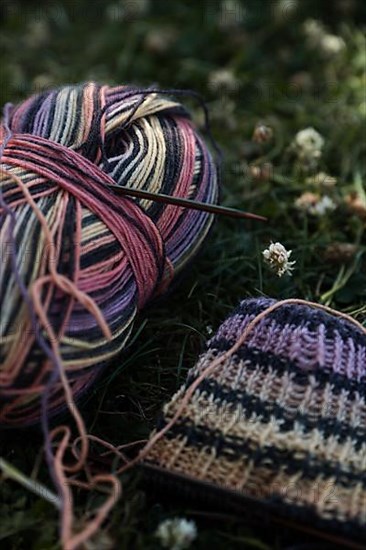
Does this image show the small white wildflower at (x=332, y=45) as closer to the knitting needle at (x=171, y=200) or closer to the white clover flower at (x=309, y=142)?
the white clover flower at (x=309, y=142)

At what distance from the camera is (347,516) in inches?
33.9

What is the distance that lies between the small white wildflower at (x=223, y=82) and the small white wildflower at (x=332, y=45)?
8.9 inches

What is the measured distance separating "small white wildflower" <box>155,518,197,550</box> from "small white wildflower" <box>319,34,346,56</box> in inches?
50.7

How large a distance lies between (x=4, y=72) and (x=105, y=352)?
1114 millimetres

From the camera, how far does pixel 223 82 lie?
1809mm

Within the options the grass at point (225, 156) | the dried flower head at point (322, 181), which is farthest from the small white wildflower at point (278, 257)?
the dried flower head at point (322, 181)

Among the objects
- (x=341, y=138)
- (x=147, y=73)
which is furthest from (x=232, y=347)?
(x=147, y=73)

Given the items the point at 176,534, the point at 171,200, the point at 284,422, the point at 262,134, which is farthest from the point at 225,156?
the point at 176,534

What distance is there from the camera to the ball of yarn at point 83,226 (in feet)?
3.03

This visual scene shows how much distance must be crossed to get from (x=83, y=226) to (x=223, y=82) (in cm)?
92

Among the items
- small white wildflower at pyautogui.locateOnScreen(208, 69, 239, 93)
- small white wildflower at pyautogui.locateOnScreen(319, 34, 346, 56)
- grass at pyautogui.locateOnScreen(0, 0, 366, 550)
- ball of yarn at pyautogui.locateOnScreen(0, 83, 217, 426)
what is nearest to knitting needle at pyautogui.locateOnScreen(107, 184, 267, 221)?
ball of yarn at pyautogui.locateOnScreen(0, 83, 217, 426)

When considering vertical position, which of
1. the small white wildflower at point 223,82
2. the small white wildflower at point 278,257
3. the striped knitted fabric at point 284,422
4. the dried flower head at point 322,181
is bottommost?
the striped knitted fabric at point 284,422

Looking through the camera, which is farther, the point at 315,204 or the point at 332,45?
the point at 332,45

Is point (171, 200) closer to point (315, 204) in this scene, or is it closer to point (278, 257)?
point (278, 257)
